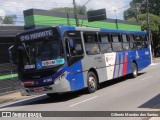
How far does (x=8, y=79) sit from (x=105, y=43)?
346 inches

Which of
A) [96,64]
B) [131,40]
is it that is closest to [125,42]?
[131,40]

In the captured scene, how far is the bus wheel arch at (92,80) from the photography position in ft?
53.4

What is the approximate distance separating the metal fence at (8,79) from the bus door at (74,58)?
962cm

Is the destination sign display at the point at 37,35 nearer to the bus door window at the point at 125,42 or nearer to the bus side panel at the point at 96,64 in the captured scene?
the bus side panel at the point at 96,64

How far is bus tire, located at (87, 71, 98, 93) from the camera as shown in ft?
53.3

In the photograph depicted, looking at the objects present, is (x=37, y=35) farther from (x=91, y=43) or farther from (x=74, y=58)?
(x=91, y=43)

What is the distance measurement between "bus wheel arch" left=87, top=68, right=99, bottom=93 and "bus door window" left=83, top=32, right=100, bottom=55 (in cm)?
85

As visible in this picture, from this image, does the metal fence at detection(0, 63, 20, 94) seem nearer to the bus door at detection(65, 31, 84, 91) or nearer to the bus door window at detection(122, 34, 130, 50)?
the bus door window at detection(122, 34, 130, 50)

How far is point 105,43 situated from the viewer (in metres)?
18.7

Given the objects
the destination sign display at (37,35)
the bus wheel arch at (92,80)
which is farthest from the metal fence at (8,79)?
the destination sign display at (37,35)

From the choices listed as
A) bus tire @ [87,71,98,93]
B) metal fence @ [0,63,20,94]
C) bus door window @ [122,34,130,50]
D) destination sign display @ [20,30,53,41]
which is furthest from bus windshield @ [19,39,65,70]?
metal fence @ [0,63,20,94]

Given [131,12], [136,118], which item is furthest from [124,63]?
[131,12]

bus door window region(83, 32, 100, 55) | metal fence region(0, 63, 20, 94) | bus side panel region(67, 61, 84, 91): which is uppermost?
bus door window region(83, 32, 100, 55)

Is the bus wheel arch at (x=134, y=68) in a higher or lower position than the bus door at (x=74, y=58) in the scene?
lower
